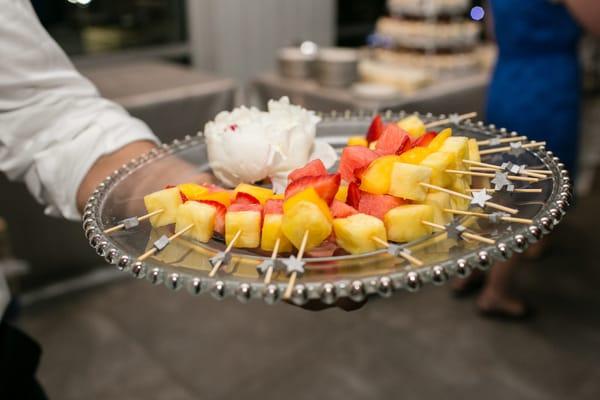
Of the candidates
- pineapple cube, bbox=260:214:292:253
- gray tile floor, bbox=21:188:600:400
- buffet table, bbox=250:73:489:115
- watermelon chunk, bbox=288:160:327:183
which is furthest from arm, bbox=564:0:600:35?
pineapple cube, bbox=260:214:292:253

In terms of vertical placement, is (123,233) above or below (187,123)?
above

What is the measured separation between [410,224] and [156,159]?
520 mm

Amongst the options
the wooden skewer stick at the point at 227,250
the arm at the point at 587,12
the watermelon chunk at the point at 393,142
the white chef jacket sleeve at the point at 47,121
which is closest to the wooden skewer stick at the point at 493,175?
the watermelon chunk at the point at 393,142

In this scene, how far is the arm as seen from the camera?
2.20 metres

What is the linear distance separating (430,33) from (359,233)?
2.59 meters

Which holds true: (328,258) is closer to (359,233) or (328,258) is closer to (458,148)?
(359,233)

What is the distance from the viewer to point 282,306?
287 cm

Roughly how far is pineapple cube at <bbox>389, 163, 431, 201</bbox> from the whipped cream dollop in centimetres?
23

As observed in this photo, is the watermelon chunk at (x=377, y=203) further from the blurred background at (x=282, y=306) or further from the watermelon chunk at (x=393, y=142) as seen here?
the blurred background at (x=282, y=306)

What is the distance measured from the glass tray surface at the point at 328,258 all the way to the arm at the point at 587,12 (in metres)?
1.44

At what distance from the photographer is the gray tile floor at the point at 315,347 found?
7.83ft

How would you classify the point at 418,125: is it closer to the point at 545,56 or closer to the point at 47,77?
the point at 47,77

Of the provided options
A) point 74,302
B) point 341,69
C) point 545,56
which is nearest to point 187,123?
point 341,69

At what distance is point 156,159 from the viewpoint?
115 cm
